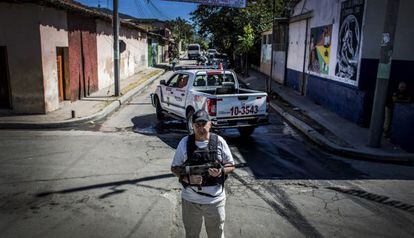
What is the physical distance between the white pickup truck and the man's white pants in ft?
18.5

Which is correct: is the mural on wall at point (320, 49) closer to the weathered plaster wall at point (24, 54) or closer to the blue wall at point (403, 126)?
the blue wall at point (403, 126)

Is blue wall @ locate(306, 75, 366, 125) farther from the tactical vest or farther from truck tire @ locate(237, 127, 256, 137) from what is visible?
the tactical vest

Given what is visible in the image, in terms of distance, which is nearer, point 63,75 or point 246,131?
point 246,131

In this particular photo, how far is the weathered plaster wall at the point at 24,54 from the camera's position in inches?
474

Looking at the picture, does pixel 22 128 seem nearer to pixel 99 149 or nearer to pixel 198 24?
pixel 99 149

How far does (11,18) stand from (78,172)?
745 cm

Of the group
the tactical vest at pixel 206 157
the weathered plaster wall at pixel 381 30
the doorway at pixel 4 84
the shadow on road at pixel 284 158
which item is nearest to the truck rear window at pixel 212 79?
the shadow on road at pixel 284 158

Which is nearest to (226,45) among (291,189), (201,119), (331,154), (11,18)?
(11,18)

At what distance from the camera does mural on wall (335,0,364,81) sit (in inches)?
481

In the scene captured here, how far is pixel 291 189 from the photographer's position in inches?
259

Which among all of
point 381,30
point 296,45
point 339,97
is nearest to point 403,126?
point 381,30

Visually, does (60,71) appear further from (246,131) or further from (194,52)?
(194,52)

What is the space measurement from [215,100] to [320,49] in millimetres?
8971

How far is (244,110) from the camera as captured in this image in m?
9.70
